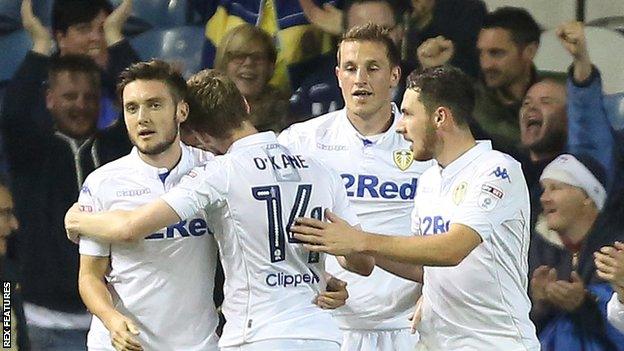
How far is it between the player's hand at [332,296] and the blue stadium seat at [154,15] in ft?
7.84

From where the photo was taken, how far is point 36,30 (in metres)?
5.89

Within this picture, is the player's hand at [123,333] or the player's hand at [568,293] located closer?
the player's hand at [123,333]

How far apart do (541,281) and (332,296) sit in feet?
7.41

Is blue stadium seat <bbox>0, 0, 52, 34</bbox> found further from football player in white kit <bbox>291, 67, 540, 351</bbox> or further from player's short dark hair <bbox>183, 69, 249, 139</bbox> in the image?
football player in white kit <bbox>291, 67, 540, 351</bbox>

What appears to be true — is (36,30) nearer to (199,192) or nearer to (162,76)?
(162,76)

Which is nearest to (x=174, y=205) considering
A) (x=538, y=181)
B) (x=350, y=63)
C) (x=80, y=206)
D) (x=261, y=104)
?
(x=80, y=206)

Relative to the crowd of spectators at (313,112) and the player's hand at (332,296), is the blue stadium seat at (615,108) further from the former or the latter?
the player's hand at (332,296)

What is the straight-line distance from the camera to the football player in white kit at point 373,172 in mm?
4633

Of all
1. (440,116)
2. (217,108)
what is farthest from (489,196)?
(217,108)

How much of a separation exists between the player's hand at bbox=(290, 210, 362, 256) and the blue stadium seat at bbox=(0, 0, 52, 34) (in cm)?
279

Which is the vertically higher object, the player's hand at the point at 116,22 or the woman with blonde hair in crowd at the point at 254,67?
the player's hand at the point at 116,22

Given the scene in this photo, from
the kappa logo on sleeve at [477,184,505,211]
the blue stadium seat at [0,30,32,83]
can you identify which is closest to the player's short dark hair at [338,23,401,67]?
the kappa logo on sleeve at [477,184,505,211]

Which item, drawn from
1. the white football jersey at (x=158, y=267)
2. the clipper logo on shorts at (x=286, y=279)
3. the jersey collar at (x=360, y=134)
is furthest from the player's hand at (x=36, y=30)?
the clipper logo on shorts at (x=286, y=279)

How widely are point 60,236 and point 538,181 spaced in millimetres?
2445
